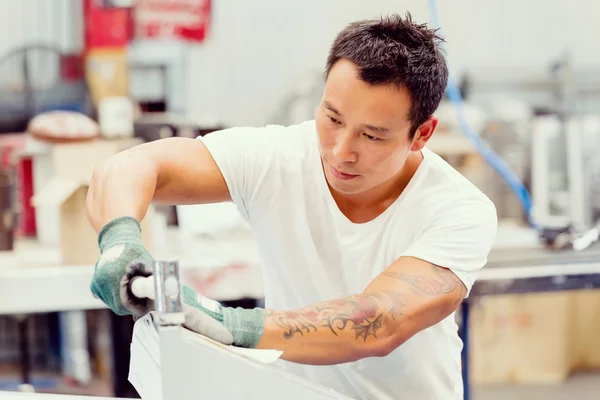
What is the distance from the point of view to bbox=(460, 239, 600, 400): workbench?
2.51 metres

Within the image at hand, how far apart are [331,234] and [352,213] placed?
0.20 ft

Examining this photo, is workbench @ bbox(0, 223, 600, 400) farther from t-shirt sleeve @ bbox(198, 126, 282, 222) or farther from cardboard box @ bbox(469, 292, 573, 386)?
cardboard box @ bbox(469, 292, 573, 386)

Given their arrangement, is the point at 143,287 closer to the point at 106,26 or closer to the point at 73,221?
the point at 73,221

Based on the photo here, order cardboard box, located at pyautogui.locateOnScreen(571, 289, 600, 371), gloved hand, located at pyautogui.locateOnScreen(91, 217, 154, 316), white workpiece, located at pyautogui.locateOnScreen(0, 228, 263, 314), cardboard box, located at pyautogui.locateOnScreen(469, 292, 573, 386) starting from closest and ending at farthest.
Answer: gloved hand, located at pyautogui.locateOnScreen(91, 217, 154, 316)
white workpiece, located at pyautogui.locateOnScreen(0, 228, 263, 314)
cardboard box, located at pyautogui.locateOnScreen(469, 292, 573, 386)
cardboard box, located at pyautogui.locateOnScreen(571, 289, 600, 371)

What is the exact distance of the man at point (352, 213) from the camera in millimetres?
1303

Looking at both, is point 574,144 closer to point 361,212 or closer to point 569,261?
point 569,261

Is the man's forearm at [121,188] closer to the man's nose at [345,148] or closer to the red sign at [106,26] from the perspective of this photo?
the man's nose at [345,148]

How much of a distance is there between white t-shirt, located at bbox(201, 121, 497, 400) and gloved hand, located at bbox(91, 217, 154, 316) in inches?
13.2

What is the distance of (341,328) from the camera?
129 centimetres

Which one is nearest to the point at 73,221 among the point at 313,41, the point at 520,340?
the point at 313,41

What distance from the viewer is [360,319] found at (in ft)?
4.27

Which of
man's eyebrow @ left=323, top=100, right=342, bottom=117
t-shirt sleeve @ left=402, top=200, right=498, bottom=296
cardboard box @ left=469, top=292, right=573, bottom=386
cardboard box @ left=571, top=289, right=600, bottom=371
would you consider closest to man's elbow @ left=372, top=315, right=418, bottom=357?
t-shirt sleeve @ left=402, top=200, right=498, bottom=296

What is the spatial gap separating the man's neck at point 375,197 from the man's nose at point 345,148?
0.18 metres

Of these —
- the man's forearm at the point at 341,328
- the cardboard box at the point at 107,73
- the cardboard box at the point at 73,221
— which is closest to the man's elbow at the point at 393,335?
the man's forearm at the point at 341,328
